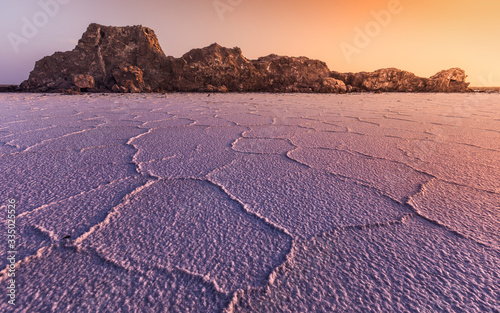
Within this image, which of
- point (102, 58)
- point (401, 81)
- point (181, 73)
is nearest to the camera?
point (181, 73)

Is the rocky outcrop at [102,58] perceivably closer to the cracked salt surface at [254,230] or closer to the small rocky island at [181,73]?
the small rocky island at [181,73]

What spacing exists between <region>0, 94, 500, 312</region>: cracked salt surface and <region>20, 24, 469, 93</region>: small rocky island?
31.5 ft

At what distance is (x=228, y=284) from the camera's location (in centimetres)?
47

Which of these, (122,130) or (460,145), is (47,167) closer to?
(122,130)

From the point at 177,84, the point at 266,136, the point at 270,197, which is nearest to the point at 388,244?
the point at 270,197

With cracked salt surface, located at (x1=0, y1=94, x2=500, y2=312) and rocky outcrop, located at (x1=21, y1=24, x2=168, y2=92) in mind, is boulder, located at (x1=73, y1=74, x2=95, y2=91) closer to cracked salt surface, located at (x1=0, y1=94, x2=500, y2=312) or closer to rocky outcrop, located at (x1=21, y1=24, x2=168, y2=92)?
rocky outcrop, located at (x1=21, y1=24, x2=168, y2=92)

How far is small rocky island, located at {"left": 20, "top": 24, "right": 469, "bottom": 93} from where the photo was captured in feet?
34.5

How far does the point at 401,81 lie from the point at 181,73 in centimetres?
1138

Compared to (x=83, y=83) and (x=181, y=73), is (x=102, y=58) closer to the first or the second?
(x=83, y=83)

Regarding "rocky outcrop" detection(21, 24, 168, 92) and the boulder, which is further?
"rocky outcrop" detection(21, 24, 168, 92)

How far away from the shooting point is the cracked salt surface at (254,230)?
45 cm

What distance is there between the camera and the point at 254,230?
0.65 m

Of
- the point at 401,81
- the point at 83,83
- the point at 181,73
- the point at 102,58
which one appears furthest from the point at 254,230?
the point at 401,81

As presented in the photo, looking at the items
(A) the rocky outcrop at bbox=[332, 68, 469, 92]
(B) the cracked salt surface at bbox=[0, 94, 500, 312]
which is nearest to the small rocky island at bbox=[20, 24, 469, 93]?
(A) the rocky outcrop at bbox=[332, 68, 469, 92]
